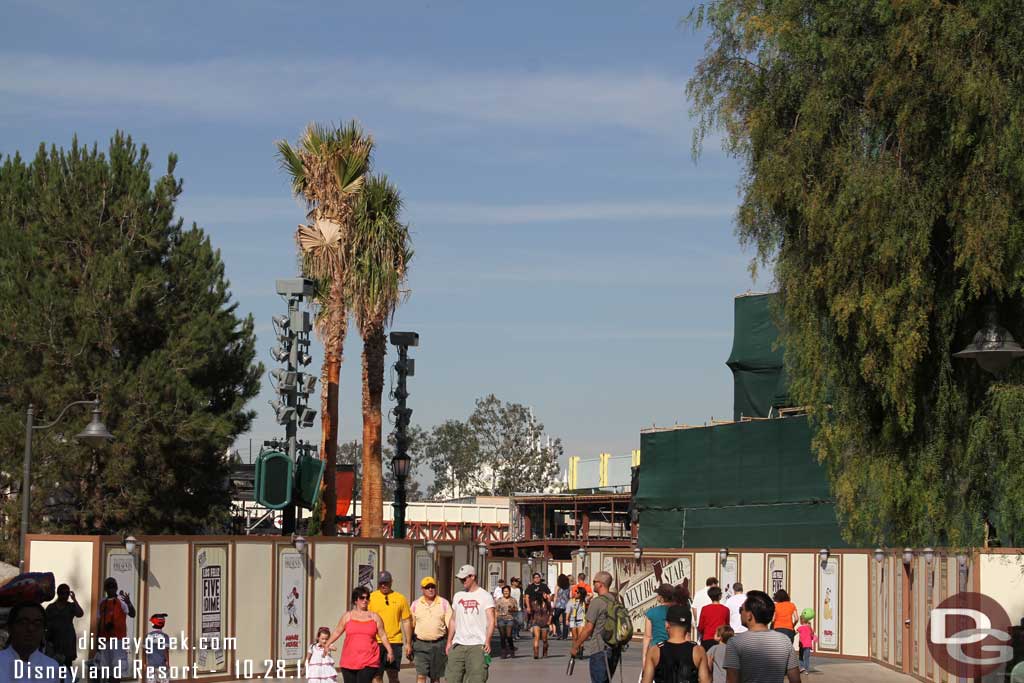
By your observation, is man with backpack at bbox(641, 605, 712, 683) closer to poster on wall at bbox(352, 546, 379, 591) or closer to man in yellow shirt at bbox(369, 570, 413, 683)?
man in yellow shirt at bbox(369, 570, 413, 683)

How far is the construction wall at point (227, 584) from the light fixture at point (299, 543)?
0.08 m

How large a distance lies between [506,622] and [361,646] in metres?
15.2

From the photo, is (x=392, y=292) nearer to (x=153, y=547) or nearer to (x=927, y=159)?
(x=153, y=547)

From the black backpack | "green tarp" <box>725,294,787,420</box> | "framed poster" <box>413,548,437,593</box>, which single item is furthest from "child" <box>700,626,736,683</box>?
"green tarp" <box>725,294,787,420</box>

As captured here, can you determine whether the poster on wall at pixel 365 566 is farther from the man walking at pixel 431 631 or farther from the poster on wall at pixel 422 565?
the man walking at pixel 431 631

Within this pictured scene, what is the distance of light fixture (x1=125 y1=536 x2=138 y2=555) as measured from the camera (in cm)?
1817

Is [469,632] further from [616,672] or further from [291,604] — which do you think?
[616,672]

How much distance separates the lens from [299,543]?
21.0 metres

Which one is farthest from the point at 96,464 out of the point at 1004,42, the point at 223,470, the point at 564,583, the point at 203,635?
the point at 1004,42

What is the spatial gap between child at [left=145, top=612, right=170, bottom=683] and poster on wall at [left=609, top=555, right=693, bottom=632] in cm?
1643

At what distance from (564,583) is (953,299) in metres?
20.2

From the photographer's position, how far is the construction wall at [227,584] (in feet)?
58.7

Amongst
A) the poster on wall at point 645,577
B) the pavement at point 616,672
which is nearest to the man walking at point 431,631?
the pavement at point 616,672

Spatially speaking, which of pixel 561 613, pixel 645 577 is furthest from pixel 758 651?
pixel 561 613
